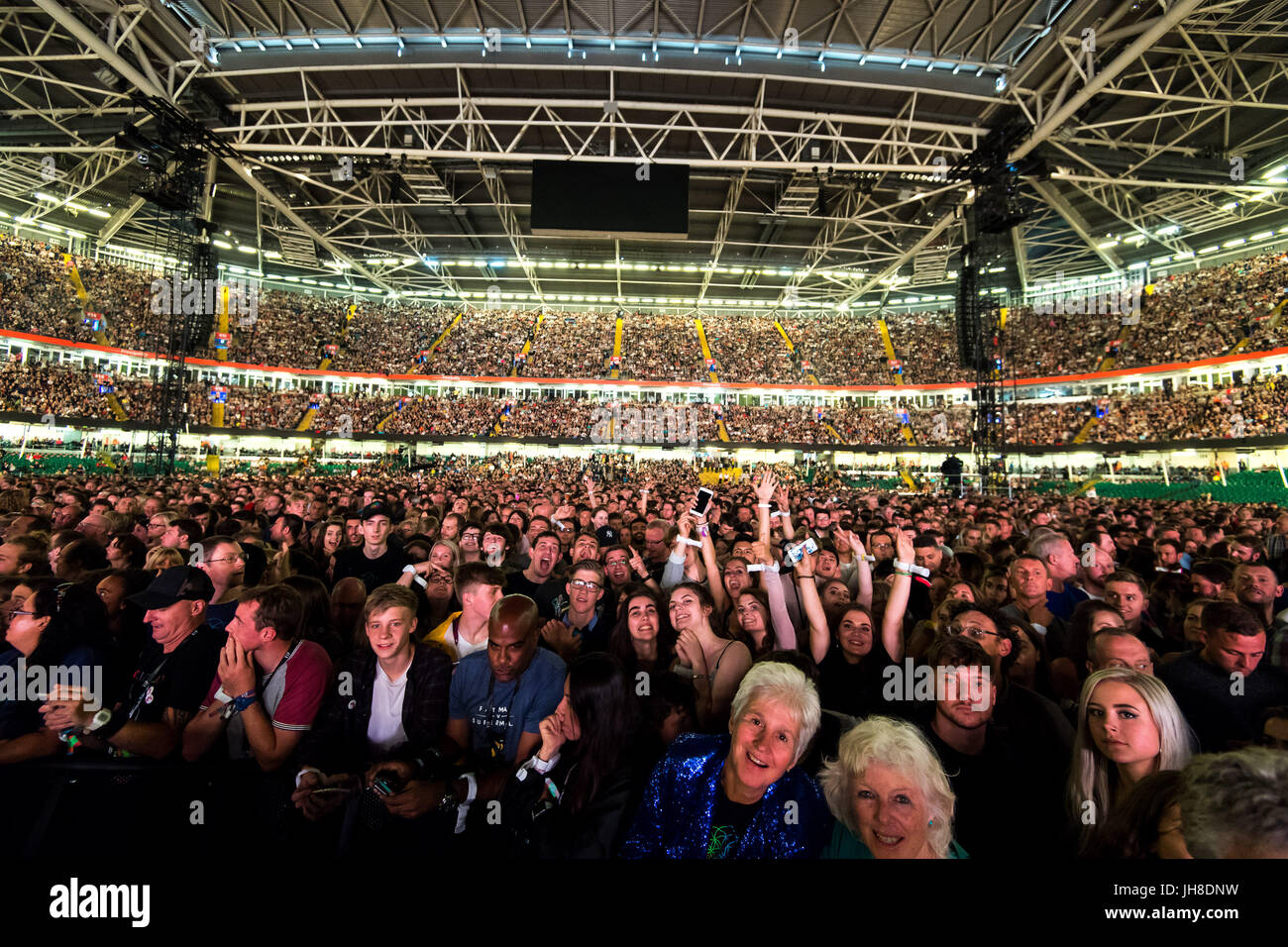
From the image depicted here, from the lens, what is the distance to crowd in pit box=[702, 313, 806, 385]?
40.1 metres

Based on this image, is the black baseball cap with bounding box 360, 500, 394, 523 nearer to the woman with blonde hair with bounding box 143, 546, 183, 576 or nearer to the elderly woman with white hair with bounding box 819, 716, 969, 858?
the woman with blonde hair with bounding box 143, 546, 183, 576

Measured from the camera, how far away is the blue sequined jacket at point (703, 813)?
→ 1.94 metres

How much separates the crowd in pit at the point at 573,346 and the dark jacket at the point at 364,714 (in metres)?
37.4

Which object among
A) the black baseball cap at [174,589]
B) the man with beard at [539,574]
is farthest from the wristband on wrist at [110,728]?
the man with beard at [539,574]

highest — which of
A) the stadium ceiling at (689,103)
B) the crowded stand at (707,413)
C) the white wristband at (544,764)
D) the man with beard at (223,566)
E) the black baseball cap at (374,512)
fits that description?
the stadium ceiling at (689,103)

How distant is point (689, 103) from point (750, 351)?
24.9 meters

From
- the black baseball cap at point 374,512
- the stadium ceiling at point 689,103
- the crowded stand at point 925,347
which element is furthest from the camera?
the crowded stand at point 925,347

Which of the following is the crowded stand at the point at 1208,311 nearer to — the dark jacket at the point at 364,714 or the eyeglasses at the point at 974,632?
the eyeglasses at the point at 974,632

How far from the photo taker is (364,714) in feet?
9.57

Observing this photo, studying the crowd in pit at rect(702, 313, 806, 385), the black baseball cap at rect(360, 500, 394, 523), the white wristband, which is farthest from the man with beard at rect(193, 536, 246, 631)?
the crowd in pit at rect(702, 313, 806, 385)

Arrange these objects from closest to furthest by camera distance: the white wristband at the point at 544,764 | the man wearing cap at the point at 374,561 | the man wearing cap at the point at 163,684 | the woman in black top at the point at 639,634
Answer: the white wristband at the point at 544,764 → the man wearing cap at the point at 163,684 → the woman in black top at the point at 639,634 → the man wearing cap at the point at 374,561

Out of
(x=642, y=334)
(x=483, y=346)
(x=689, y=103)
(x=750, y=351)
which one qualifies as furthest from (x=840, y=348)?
(x=689, y=103)
